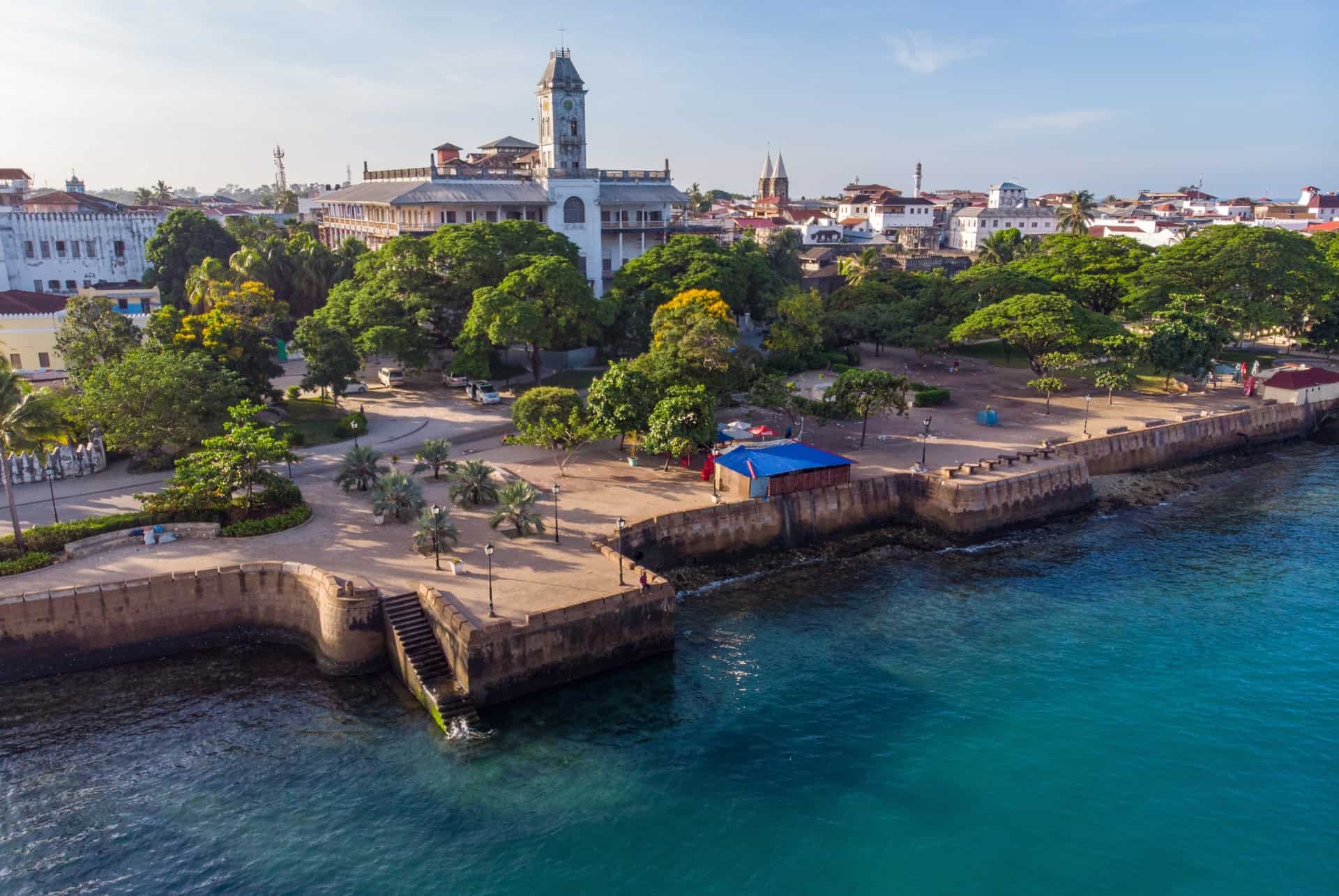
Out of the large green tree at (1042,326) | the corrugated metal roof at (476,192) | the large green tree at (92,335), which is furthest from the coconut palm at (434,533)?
the corrugated metal roof at (476,192)

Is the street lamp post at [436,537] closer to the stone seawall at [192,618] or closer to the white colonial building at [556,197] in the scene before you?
the stone seawall at [192,618]

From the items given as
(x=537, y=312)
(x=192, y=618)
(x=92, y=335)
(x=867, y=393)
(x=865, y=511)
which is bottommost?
(x=192, y=618)

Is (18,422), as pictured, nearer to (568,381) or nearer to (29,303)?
(29,303)

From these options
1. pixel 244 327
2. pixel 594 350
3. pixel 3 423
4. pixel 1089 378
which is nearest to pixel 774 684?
pixel 3 423

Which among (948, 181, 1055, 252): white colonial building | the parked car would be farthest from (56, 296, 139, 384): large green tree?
(948, 181, 1055, 252): white colonial building

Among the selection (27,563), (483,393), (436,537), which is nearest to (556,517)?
(436,537)
